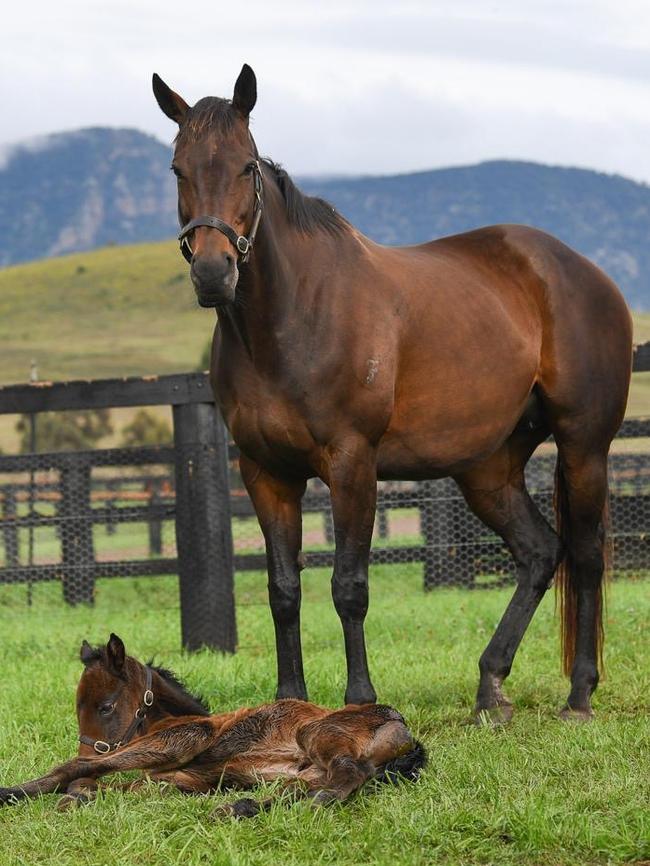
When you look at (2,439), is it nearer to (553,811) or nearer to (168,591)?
(168,591)

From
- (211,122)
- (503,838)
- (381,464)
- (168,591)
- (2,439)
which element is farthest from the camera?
(2,439)

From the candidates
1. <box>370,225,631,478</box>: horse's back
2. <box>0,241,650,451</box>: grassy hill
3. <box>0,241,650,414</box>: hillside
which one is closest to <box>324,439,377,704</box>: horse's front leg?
<box>370,225,631,478</box>: horse's back

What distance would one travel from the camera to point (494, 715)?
19.7 feet

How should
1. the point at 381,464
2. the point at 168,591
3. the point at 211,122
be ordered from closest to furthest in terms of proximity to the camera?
the point at 211,122 < the point at 381,464 < the point at 168,591

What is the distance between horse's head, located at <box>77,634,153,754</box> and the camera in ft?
15.6

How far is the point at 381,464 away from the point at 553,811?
223cm

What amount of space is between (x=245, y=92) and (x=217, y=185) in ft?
1.53

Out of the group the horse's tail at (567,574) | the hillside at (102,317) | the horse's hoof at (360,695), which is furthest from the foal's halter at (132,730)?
the hillside at (102,317)

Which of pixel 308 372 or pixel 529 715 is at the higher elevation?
pixel 308 372

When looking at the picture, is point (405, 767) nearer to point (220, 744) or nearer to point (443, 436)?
point (220, 744)

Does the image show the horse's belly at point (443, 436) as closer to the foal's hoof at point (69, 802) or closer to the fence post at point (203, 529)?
the foal's hoof at point (69, 802)

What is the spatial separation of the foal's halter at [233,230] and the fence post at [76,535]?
6.42 m

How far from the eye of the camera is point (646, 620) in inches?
353

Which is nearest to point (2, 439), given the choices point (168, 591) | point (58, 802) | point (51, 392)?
point (168, 591)
